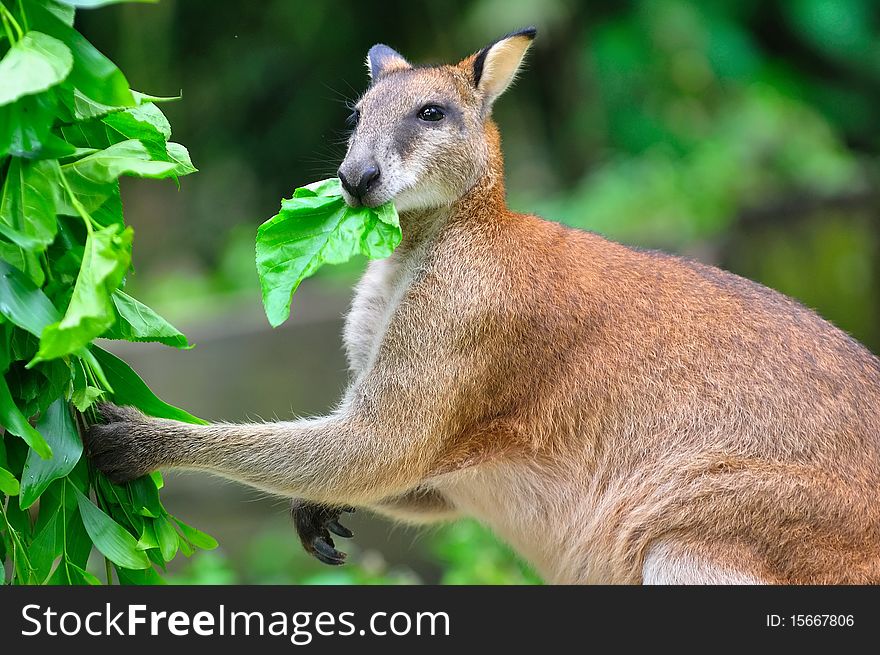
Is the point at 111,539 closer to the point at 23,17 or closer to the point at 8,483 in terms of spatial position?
the point at 8,483

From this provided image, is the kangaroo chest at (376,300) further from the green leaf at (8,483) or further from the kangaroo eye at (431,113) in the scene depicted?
Answer: the green leaf at (8,483)

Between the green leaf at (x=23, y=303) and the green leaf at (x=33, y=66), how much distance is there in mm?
590

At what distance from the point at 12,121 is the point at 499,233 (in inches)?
97.8

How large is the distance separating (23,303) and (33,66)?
28.4 inches

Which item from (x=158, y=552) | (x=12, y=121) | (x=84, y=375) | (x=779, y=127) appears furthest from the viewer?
(x=779, y=127)

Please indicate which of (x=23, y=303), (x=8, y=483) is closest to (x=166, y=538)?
(x=8, y=483)

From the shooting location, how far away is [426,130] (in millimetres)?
5039

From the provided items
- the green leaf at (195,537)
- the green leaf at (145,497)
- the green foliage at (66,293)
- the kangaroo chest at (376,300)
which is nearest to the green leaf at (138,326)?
the green foliage at (66,293)

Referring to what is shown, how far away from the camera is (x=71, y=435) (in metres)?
4.07

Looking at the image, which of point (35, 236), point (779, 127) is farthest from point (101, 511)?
point (779, 127)

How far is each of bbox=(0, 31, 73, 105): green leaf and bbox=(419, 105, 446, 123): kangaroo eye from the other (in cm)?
206

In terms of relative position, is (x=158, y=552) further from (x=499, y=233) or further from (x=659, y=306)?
(x=659, y=306)

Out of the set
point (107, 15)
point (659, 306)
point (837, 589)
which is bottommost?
point (837, 589)

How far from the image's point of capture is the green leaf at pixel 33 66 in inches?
120
